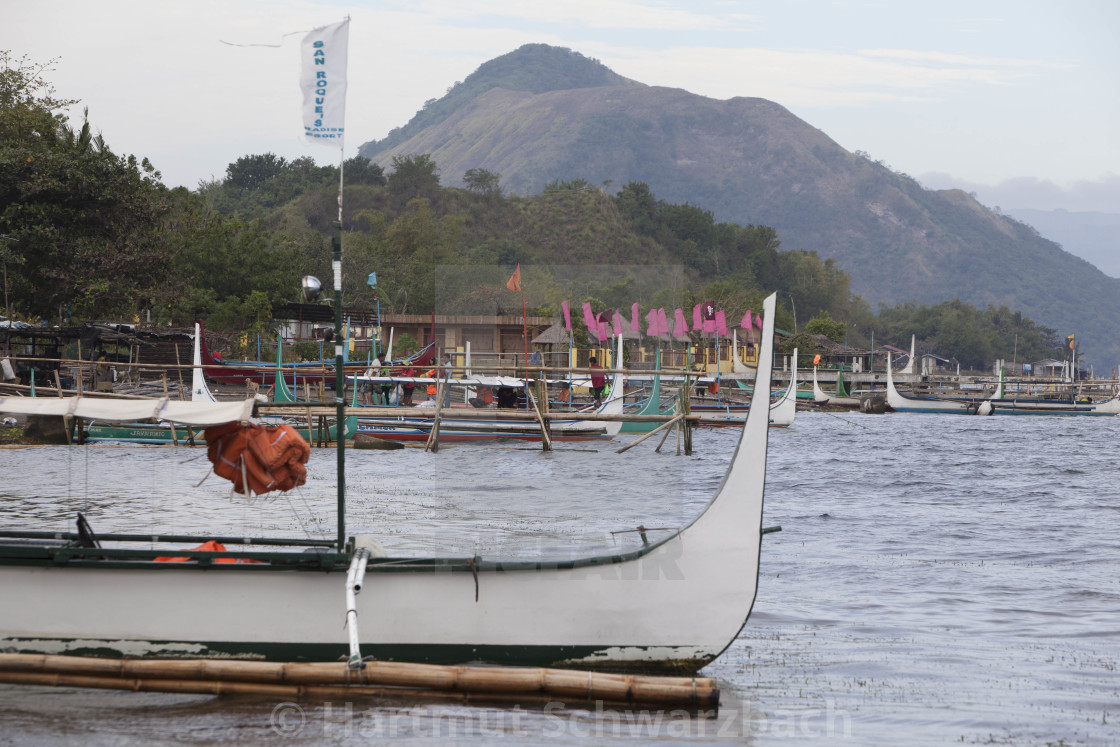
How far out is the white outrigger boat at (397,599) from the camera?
24.1ft

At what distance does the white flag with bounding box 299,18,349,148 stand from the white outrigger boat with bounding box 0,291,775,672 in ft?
6.00

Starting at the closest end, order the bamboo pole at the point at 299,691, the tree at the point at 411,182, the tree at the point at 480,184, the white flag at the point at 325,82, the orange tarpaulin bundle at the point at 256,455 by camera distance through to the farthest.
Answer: the bamboo pole at the point at 299,691 < the white flag at the point at 325,82 < the orange tarpaulin bundle at the point at 256,455 < the tree at the point at 411,182 < the tree at the point at 480,184

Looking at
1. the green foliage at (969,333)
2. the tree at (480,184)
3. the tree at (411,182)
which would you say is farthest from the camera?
the green foliage at (969,333)

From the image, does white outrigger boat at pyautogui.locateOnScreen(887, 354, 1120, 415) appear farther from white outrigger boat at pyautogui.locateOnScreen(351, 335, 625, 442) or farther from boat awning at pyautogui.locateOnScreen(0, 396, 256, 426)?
boat awning at pyautogui.locateOnScreen(0, 396, 256, 426)

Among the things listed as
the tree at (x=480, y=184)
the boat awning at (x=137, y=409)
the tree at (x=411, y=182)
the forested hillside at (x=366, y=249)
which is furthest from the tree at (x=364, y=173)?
the boat awning at (x=137, y=409)

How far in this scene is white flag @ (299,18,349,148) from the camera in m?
7.31

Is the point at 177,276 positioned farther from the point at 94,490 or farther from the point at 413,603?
the point at 413,603

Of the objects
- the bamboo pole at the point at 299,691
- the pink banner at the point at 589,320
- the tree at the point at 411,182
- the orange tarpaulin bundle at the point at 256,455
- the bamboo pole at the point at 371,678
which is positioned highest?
the tree at the point at 411,182

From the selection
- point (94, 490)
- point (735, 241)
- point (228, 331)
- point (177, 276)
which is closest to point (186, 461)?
point (94, 490)

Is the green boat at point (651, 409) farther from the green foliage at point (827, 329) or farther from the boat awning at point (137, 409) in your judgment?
the green foliage at point (827, 329)

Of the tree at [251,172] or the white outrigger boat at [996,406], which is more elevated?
the tree at [251,172]

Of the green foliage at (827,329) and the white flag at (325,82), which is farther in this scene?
the green foliage at (827,329)

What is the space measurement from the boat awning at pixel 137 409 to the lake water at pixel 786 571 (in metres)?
2.15

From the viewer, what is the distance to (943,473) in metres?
29.1
